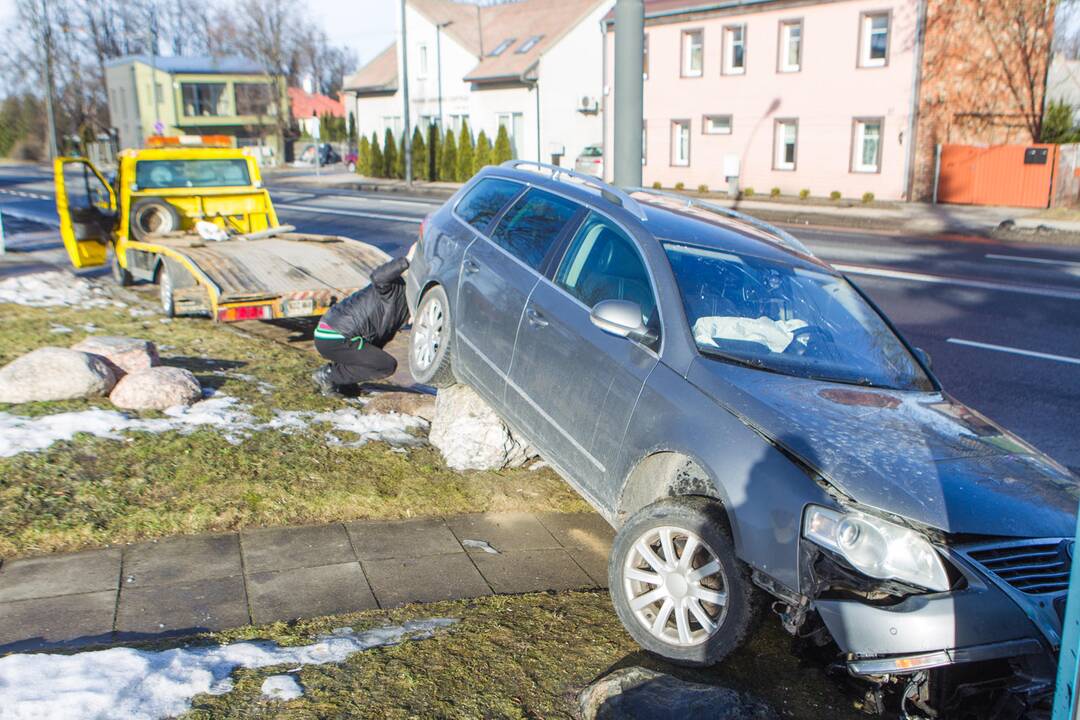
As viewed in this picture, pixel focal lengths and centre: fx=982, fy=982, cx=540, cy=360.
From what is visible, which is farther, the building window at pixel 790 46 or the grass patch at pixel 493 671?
the building window at pixel 790 46

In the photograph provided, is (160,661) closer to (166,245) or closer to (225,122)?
(166,245)

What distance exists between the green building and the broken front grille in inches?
2527

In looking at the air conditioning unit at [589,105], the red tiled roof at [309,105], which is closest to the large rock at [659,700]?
the air conditioning unit at [589,105]

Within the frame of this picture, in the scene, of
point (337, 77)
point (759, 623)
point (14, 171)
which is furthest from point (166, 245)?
point (337, 77)

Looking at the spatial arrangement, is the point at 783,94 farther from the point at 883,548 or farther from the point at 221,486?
the point at 883,548

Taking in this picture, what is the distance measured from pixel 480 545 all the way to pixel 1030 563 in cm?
278

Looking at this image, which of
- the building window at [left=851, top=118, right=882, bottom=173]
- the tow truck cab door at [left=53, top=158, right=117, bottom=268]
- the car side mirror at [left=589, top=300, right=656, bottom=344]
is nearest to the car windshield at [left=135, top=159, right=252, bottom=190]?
the tow truck cab door at [left=53, top=158, right=117, bottom=268]

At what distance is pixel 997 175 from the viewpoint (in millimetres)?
26781

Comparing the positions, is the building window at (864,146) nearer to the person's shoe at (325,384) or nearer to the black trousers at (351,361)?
the black trousers at (351,361)

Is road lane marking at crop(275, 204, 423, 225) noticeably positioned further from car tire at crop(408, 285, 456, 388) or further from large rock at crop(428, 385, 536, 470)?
large rock at crop(428, 385, 536, 470)

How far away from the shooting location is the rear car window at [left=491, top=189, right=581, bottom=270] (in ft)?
18.4

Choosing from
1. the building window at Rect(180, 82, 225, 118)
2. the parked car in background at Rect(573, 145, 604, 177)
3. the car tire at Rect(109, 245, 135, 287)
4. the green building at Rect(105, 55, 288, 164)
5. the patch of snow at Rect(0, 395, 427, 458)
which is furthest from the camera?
the building window at Rect(180, 82, 225, 118)

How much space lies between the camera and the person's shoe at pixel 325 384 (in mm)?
7492

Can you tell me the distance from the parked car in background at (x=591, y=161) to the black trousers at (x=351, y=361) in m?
26.9
